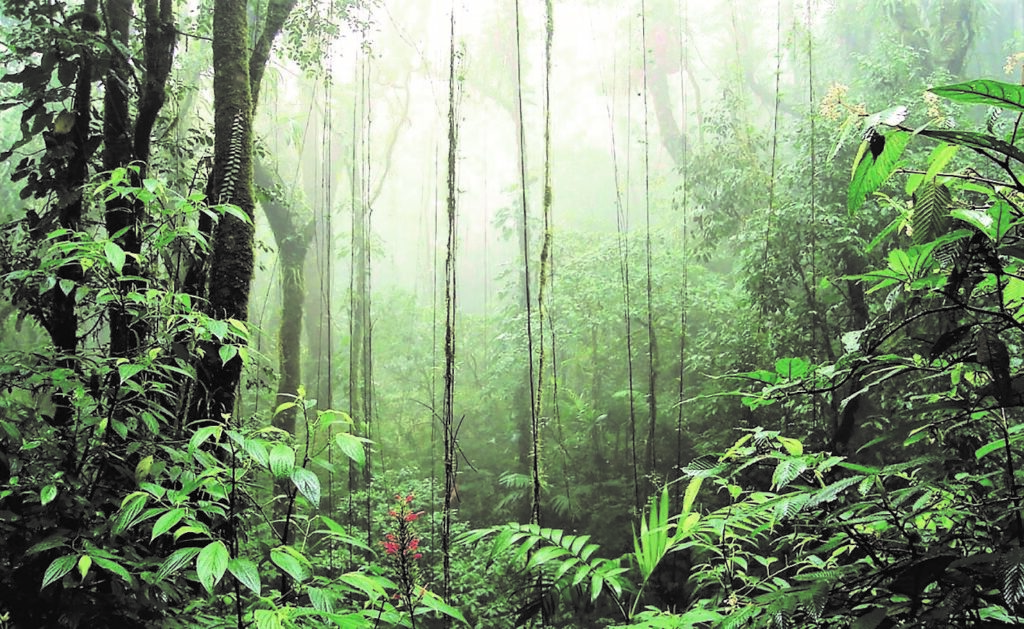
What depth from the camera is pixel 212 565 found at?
0.65 meters

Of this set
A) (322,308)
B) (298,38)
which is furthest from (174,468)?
(322,308)

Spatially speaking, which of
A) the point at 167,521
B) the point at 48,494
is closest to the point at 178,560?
the point at 167,521

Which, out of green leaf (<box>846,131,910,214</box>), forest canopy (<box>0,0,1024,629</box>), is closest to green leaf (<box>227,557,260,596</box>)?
forest canopy (<box>0,0,1024,629</box>)

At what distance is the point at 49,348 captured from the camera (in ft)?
3.64

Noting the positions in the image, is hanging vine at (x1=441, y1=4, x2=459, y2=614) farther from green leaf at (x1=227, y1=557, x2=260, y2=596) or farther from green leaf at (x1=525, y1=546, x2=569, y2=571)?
green leaf at (x1=227, y1=557, x2=260, y2=596)

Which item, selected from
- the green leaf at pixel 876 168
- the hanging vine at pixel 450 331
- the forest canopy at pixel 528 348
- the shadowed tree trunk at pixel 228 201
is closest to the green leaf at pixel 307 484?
the forest canopy at pixel 528 348

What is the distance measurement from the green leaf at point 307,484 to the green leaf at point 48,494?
406 mm

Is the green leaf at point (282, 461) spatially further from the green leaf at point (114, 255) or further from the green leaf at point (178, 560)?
the green leaf at point (114, 255)

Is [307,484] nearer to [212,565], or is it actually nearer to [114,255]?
[212,565]

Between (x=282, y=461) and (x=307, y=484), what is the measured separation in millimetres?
40

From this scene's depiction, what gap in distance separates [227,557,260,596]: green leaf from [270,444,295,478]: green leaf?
11 cm

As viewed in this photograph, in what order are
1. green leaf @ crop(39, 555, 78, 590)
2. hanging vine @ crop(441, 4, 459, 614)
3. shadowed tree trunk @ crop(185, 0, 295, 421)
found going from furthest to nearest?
hanging vine @ crop(441, 4, 459, 614)
shadowed tree trunk @ crop(185, 0, 295, 421)
green leaf @ crop(39, 555, 78, 590)

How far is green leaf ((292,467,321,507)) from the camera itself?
2.31ft

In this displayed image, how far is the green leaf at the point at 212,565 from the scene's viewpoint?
63cm
